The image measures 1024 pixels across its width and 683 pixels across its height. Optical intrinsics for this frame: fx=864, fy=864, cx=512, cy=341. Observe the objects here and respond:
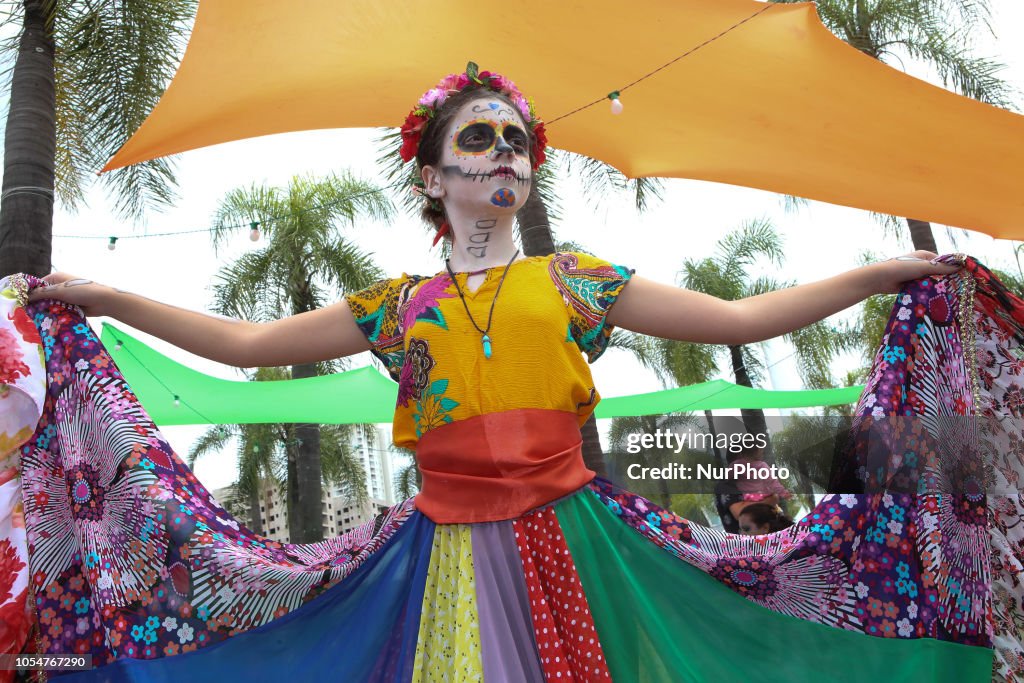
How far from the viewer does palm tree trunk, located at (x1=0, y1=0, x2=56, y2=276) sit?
455cm

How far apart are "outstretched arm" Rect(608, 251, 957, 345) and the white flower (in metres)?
1.30

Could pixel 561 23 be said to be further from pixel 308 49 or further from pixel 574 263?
pixel 574 263

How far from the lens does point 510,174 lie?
2311 mm

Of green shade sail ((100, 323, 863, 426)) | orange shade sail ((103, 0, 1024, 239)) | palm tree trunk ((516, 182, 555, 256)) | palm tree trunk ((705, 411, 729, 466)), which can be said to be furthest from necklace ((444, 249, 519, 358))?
green shade sail ((100, 323, 863, 426))

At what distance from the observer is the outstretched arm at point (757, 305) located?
2.20 metres

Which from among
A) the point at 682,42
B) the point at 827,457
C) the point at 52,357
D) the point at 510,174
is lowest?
the point at 827,457

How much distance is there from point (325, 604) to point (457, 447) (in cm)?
52

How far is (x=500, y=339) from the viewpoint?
82.7 inches

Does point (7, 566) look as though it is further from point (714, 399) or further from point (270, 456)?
point (270, 456)

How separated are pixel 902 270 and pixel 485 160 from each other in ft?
3.68

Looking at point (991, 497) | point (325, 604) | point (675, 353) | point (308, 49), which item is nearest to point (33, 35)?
point (308, 49)

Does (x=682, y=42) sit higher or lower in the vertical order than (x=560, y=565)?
higher

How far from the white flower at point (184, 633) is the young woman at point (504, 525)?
1cm

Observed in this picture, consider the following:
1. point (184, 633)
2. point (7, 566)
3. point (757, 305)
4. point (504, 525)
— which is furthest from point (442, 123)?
point (7, 566)
